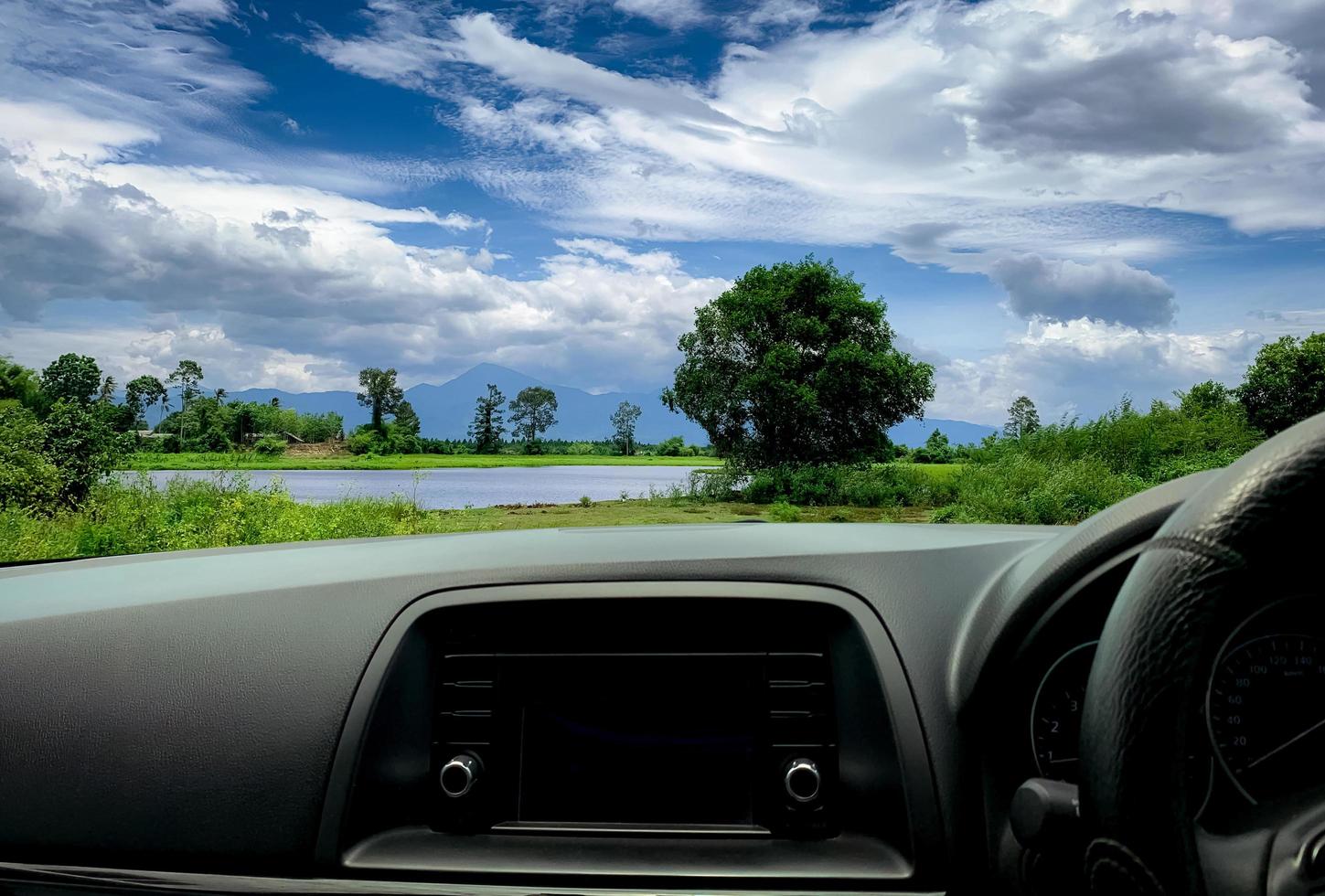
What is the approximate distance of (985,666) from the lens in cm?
157

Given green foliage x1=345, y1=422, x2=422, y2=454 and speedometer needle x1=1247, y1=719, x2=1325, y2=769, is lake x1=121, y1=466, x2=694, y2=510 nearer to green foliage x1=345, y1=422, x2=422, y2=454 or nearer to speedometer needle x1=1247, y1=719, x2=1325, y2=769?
green foliage x1=345, y1=422, x2=422, y2=454

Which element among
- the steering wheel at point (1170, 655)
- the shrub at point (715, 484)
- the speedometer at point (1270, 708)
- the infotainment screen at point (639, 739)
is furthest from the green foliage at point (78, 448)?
the steering wheel at point (1170, 655)

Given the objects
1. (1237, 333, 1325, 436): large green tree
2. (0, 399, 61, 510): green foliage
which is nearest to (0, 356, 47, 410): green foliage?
(0, 399, 61, 510): green foliage

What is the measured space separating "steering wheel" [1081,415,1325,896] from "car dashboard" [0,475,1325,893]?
646 mm

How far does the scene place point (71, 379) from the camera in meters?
12.2

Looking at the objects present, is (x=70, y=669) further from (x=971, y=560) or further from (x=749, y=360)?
(x=749, y=360)

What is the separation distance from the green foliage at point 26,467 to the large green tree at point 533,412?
19.0 feet

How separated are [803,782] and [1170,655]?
92 centimetres

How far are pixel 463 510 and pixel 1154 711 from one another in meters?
14.2

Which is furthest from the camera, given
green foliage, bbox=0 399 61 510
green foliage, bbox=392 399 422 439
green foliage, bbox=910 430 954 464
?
green foliage, bbox=910 430 954 464

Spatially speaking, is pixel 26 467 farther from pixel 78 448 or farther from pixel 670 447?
pixel 670 447

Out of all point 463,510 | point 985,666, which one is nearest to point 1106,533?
point 985,666

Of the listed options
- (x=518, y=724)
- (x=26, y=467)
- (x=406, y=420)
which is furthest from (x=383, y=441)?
(x=518, y=724)

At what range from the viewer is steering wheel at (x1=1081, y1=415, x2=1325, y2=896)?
0.93 m
